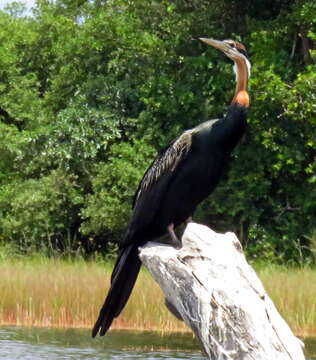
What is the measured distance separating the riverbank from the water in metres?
0.14

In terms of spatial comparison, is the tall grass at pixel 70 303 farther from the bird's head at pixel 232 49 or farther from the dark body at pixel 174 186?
the bird's head at pixel 232 49

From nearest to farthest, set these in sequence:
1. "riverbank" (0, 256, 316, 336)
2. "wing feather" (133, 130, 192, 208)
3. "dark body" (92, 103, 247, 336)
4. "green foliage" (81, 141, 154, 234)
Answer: "dark body" (92, 103, 247, 336) → "wing feather" (133, 130, 192, 208) → "riverbank" (0, 256, 316, 336) → "green foliage" (81, 141, 154, 234)

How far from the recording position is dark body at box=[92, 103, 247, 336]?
20.9ft

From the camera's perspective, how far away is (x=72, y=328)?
1107 cm

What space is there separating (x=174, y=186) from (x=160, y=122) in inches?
382

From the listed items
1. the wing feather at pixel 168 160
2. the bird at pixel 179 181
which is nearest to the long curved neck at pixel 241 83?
the bird at pixel 179 181

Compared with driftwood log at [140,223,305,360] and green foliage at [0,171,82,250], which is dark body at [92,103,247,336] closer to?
driftwood log at [140,223,305,360]

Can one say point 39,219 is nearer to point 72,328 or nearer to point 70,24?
point 70,24

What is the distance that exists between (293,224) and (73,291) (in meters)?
5.05

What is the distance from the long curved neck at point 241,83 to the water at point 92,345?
3.76m

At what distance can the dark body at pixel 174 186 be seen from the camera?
20.9 ft

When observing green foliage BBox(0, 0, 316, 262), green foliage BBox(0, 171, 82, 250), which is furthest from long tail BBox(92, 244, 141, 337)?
green foliage BBox(0, 171, 82, 250)

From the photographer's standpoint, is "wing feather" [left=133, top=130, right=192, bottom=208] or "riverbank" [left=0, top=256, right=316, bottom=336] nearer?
"wing feather" [left=133, top=130, right=192, bottom=208]

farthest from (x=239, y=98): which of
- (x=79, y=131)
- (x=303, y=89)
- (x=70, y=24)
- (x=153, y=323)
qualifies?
(x=70, y=24)
